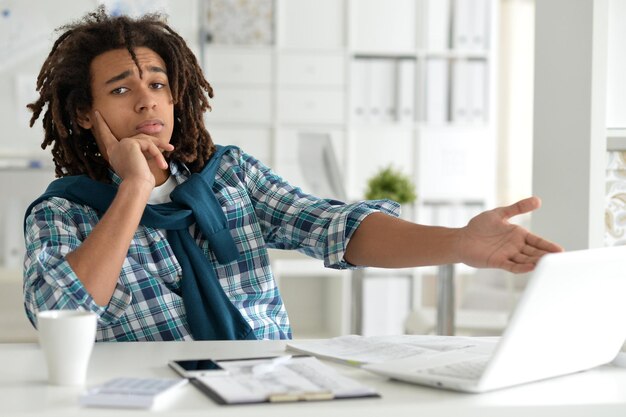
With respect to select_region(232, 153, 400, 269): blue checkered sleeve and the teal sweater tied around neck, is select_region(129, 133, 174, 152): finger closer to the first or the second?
the teal sweater tied around neck

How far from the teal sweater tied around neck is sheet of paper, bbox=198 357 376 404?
0.43m

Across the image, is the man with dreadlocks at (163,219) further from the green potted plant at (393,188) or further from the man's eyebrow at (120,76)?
the green potted plant at (393,188)

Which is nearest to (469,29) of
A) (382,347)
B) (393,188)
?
(393,188)

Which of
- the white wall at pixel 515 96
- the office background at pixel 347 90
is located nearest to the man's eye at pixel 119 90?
the office background at pixel 347 90

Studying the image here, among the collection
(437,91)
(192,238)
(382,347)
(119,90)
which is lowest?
(382,347)

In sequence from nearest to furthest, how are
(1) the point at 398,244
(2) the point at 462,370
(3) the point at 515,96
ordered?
(2) the point at 462,370 < (1) the point at 398,244 < (3) the point at 515,96

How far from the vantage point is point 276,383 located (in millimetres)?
986

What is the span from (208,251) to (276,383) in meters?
0.69

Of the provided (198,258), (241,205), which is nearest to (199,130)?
(241,205)

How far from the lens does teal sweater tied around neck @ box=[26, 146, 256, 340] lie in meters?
1.54

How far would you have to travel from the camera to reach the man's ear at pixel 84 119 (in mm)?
1726

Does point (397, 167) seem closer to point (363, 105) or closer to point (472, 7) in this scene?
point (363, 105)

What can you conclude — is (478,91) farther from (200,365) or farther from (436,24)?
(200,365)

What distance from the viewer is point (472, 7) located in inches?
190
